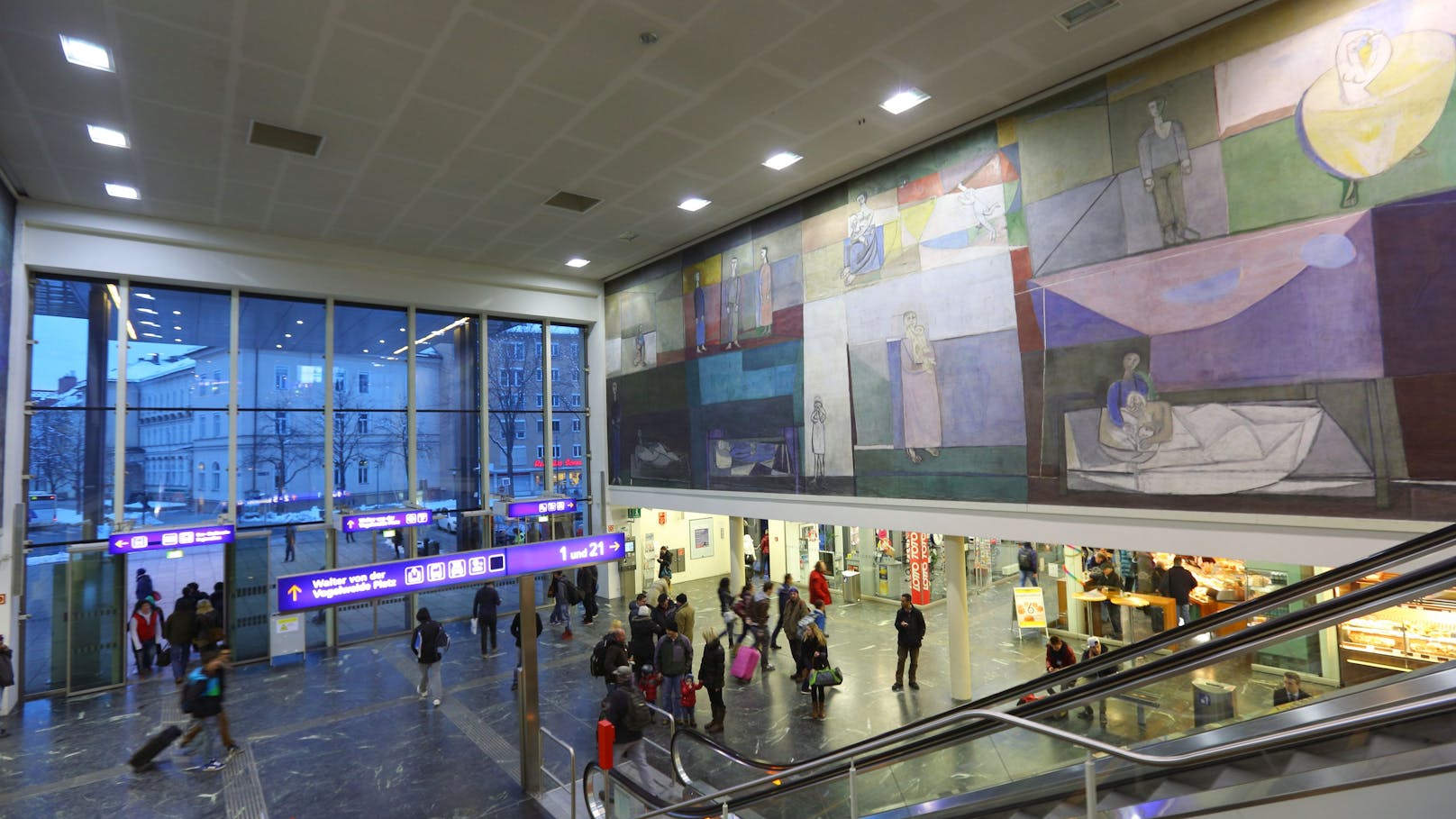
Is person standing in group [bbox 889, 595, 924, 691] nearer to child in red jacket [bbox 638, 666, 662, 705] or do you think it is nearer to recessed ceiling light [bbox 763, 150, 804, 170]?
child in red jacket [bbox 638, 666, 662, 705]

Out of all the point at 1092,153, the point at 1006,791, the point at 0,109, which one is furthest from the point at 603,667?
the point at 0,109

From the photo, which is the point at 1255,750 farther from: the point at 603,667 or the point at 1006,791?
the point at 603,667

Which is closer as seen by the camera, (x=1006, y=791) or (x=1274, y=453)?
(x=1006, y=791)

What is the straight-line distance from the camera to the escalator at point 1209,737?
202 cm

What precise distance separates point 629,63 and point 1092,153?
5227mm

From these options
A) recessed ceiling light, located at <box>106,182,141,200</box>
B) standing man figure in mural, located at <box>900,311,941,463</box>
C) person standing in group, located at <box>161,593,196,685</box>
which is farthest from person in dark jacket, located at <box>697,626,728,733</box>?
recessed ceiling light, located at <box>106,182,141,200</box>

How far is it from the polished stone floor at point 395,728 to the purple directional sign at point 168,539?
2.28 metres

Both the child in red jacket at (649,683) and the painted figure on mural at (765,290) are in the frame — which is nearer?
the child in red jacket at (649,683)

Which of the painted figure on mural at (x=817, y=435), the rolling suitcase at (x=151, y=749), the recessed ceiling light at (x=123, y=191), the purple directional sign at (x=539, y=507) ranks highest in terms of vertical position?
the recessed ceiling light at (x=123, y=191)

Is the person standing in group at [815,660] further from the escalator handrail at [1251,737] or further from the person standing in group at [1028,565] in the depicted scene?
the person standing in group at [1028,565]

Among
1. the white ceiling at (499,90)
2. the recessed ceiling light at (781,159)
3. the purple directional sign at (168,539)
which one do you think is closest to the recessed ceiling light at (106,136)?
the white ceiling at (499,90)

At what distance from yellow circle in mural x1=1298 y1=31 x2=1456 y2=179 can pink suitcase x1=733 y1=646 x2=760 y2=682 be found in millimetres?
8908

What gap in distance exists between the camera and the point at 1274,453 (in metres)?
6.16

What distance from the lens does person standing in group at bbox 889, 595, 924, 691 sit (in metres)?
9.52
